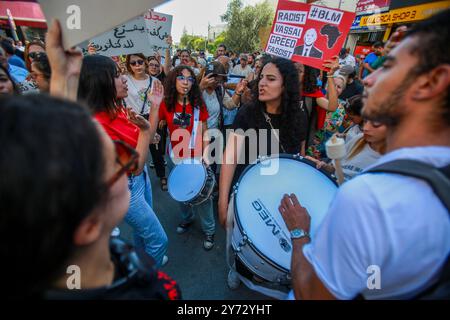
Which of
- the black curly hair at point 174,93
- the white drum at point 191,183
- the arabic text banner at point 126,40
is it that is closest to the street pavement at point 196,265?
the white drum at point 191,183

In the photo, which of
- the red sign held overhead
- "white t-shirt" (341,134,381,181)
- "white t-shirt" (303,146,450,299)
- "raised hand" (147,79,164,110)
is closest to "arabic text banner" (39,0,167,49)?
"white t-shirt" (303,146,450,299)

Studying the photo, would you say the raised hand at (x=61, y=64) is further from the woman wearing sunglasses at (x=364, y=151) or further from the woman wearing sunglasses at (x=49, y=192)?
the woman wearing sunglasses at (x=364, y=151)

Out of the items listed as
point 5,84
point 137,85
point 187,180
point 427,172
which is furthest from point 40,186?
point 137,85

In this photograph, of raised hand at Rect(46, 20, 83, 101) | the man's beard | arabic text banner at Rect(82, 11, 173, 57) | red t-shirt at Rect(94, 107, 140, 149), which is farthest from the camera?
arabic text banner at Rect(82, 11, 173, 57)

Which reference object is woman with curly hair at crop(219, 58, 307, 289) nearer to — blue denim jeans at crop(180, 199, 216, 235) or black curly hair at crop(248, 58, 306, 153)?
black curly hair at crop(248, 58, 306, 153)

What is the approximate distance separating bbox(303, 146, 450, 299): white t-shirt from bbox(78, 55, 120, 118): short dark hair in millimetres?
1659

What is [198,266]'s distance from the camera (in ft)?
8.36

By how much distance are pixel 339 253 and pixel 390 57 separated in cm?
76

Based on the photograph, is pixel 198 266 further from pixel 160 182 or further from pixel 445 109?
pixel 445 109

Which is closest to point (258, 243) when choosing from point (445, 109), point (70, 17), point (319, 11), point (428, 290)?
point (428, 290)

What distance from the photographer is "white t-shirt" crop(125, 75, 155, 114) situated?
143 inches

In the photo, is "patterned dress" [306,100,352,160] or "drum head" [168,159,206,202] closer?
"drum head" [168,159,206,202]

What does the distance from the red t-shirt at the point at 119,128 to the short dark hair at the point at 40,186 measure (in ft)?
3.79

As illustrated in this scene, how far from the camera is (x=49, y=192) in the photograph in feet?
1.58
